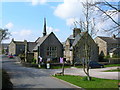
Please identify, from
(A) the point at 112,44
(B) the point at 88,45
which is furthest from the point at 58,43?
(B) the point at 88,45

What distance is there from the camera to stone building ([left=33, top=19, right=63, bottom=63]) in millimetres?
49312

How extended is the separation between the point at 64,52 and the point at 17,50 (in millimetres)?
43148

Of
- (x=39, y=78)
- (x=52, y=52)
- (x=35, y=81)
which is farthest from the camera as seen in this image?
(x=52, y=52)

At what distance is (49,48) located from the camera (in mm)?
50312

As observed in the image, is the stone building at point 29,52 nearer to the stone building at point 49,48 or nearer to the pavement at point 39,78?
the stone building at point 49,48

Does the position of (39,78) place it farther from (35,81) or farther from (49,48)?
(49,48)

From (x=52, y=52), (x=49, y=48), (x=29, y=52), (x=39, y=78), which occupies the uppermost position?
(x=49, y=48)

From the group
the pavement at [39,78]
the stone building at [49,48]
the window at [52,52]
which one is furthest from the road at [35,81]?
the window at [52,52]

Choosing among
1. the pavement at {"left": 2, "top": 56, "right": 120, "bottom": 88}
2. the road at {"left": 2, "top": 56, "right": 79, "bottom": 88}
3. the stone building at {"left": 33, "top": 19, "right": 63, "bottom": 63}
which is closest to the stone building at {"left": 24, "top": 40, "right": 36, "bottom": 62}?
the stone building at {"left": 33, "top": 19, "right": 63, "bottom": 63}

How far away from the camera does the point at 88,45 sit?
755 inches

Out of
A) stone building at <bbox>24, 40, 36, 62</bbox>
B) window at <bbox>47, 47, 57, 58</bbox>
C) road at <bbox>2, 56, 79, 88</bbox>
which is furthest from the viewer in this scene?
stone building at <bbox>24, 40, 36, 62</bbox>

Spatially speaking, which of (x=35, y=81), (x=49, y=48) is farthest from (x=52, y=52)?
(x=35, y=81)

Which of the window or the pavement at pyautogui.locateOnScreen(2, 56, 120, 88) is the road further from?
the window

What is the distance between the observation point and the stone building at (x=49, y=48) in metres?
49.3
